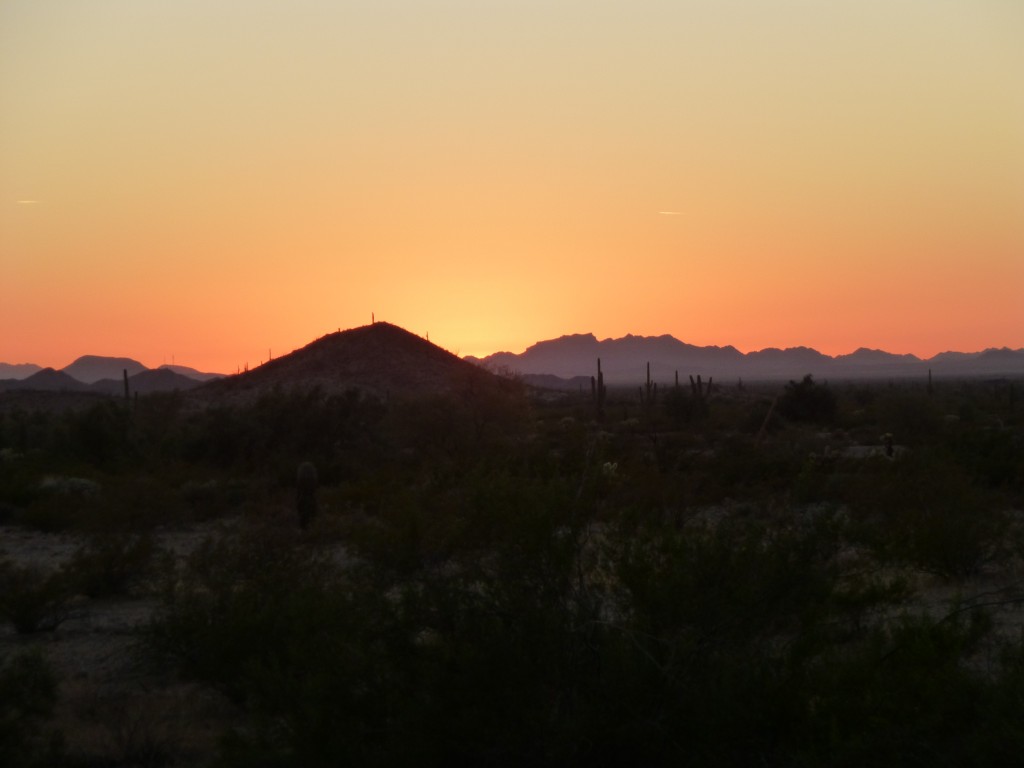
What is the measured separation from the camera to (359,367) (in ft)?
234

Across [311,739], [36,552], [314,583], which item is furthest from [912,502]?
[36,552]

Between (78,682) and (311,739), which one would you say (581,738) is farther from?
(78,682)

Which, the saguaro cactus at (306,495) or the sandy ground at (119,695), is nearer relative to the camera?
the sandy ground at (119,695)

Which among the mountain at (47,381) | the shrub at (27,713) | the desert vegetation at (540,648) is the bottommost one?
the shrub at (27,713)

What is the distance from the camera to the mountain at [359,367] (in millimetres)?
68000

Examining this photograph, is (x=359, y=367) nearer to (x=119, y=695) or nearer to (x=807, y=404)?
(x=807, y=404)

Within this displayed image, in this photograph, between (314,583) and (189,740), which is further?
(314,583)

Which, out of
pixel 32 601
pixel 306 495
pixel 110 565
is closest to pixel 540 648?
pixel 32 601

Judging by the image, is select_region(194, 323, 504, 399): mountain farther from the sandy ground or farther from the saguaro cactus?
the sandy ground

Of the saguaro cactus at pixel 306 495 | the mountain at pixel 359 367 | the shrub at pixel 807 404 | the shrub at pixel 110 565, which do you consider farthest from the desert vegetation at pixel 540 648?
the mountain at pixel 359 367

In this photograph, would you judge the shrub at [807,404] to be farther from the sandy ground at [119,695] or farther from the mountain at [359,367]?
the sandy ground at [119,695]

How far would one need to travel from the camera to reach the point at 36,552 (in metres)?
22.8

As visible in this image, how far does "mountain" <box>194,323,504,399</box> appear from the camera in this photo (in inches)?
2677

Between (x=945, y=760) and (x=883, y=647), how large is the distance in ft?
4.42
